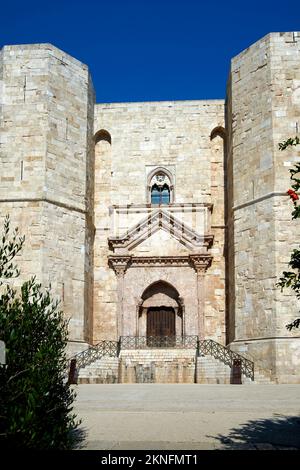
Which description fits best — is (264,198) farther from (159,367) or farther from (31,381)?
(31,381)

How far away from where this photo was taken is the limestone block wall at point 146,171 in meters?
20.9

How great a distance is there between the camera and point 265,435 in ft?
22.1

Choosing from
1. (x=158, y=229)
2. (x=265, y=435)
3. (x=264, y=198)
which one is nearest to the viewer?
(x=265, y=435)

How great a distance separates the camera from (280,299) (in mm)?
16734

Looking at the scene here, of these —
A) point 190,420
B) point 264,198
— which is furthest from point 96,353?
point 190,420

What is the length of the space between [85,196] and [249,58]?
681 cm

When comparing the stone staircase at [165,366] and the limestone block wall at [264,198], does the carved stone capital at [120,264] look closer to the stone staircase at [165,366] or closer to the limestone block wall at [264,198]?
the stone staircase at [165,366]

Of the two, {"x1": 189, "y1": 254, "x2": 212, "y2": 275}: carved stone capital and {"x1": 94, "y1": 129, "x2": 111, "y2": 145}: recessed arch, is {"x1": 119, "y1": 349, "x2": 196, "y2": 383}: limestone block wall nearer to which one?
{"x1": 189, "y1": 254, "x2": 212, "y2": 275}: carved stone capital

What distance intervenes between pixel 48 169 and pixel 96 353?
5.77 meters

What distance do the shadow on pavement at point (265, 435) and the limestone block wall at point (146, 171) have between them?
13.0 meters

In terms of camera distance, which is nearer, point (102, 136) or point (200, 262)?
point (200, 262)

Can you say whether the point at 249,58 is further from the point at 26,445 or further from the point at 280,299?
the point at 26,445

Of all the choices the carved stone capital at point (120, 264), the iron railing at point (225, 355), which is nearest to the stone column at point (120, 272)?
the carved stone capital at point (120, 264)
